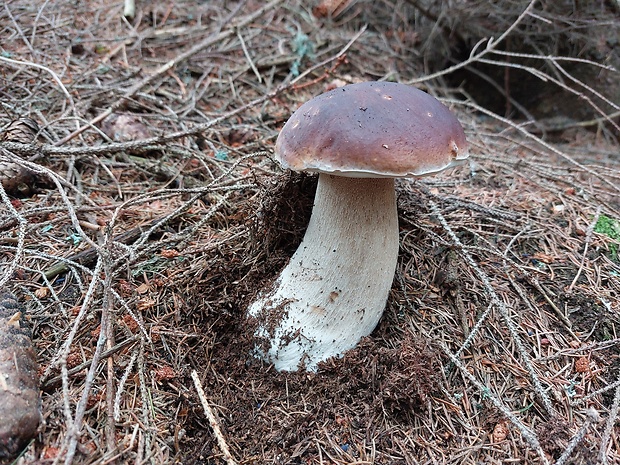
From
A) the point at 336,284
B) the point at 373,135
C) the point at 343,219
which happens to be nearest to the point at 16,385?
the point at 336,284

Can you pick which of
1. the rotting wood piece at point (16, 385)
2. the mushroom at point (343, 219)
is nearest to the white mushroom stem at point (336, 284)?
the mushroom at point (343, 219)

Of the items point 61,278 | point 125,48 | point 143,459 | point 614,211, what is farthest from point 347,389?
point 125,48

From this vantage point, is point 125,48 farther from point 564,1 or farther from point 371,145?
point 564,1

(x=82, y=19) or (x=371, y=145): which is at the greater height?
(x=371, y=145)

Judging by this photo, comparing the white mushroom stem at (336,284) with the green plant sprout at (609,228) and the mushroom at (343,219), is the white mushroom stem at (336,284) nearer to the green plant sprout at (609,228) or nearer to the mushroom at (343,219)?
the mushroom at (343,219)

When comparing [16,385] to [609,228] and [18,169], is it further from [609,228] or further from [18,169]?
[609,228]

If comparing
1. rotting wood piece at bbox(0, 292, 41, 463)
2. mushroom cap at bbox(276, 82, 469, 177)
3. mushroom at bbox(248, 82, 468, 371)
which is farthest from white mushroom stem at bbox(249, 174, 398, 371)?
rotting wood piece at bbox(0, 292, 41, 463)
